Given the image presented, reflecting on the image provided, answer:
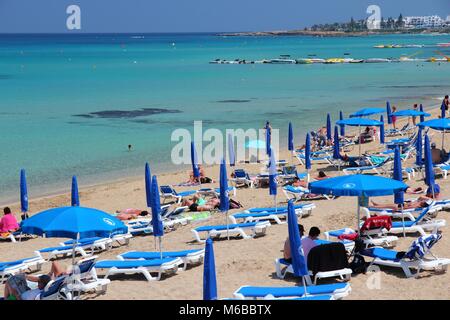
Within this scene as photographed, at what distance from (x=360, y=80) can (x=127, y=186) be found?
40.5 metres

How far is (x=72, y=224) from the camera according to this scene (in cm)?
829

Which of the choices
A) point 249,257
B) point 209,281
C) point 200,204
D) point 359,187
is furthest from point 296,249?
point 200,204

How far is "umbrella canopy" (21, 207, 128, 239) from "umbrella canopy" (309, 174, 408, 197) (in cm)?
278

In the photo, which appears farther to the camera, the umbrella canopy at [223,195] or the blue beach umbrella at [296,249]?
the umbrella canopy at [223,195]

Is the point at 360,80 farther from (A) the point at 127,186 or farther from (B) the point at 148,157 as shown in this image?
(A) the point at 127,186

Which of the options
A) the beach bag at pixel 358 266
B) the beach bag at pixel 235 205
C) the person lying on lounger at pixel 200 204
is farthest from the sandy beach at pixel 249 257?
the person lying on lounger at pixel 200 204

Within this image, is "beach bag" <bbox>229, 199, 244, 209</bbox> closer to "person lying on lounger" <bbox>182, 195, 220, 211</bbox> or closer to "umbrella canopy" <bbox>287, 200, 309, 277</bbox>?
"person lying on lounger" <bbox>182, 195, 220, 211</bbox>

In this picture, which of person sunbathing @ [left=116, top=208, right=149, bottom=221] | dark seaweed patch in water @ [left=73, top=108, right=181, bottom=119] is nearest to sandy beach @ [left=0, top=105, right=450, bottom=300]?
person sunbathing @ [left=116, top=208, right=149, bottom=221]

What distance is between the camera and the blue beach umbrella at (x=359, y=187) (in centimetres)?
916

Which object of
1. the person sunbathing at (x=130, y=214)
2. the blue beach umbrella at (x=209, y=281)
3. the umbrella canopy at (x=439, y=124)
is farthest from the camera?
the umbrella canopy at (x=439, y=124)

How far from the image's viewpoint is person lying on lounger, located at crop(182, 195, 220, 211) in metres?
14.5

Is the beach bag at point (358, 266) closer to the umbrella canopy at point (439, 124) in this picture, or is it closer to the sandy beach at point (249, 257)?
the sandy beach at point (249, 257)

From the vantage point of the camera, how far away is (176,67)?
7850 cm

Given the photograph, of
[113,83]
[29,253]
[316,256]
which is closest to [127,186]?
[29,253]
